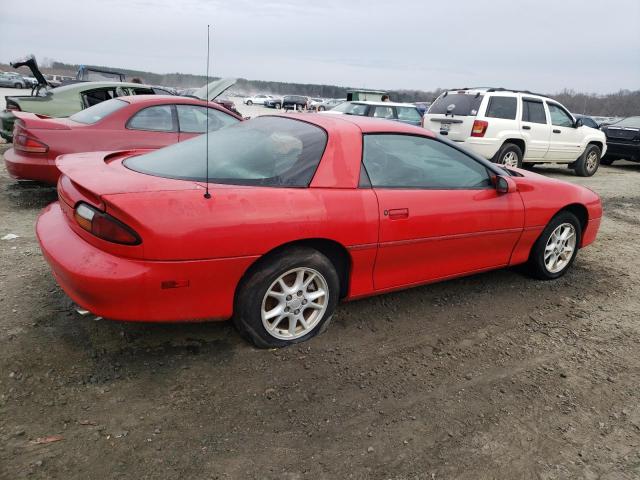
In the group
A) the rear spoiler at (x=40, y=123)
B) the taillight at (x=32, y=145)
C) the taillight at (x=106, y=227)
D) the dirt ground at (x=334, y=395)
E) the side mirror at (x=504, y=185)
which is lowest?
the dirt ground at (x=334, y=395)

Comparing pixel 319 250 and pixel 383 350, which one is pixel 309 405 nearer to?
pixel 383 350

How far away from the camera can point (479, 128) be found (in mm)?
9258

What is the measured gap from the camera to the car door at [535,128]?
9.85m

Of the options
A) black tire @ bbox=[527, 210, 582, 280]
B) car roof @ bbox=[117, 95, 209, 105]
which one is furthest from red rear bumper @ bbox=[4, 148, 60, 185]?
black tire @ bbox=[527, 210, 582, 280]

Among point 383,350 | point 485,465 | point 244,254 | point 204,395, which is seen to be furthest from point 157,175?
point 485,465

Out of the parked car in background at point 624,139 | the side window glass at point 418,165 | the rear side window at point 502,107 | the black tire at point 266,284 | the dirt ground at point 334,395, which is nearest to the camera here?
the dirt ground at point 334,395

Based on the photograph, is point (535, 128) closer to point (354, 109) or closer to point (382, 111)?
point (382, 111)

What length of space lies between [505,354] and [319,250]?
1353 millimetres

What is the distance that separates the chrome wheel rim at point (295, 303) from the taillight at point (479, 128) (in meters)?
7.38

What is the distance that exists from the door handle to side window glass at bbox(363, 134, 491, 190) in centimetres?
17

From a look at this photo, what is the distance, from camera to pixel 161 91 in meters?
10.8

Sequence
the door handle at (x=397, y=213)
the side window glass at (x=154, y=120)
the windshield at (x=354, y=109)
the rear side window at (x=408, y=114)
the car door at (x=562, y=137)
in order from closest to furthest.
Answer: the door handle at (x=397, y=213) < the side window glass at (x=154, y=120) < the car door at (x=562, y=137) < the windshield at (x=354, y=109) < the rear side window at (x=408, y=114)

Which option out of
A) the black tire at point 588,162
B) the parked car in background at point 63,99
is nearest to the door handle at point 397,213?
the parked car in background at point 63,99

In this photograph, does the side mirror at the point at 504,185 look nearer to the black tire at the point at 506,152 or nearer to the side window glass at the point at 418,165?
the side window glass at the point at 418,165
